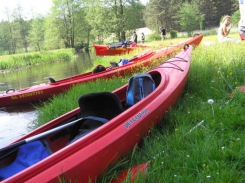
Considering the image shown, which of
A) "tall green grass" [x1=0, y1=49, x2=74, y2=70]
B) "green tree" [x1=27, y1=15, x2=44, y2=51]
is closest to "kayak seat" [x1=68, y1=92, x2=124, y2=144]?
"tall green grass" [x1=0, y1=49, x2=74, y2=70]

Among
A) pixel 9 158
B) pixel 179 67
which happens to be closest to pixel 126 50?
pixel 179 67

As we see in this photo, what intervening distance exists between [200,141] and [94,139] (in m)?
0.90

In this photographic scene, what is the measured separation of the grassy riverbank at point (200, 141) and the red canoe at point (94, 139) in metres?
0.13

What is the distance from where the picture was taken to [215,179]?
1.70 meters

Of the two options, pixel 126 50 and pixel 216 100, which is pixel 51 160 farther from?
pixel 126 50

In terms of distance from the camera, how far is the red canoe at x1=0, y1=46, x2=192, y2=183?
1683mm

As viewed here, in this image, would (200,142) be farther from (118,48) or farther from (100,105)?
(118,48)

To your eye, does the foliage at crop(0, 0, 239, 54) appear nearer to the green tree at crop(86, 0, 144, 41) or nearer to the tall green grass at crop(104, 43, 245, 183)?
the green tree at crop(86, 0, 144, 41)

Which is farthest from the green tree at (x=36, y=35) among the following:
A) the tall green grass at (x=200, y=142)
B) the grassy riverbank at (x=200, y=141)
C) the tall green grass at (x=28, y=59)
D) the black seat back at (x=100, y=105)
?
the black seat back at (x=100, y=105)

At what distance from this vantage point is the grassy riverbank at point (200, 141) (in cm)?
184

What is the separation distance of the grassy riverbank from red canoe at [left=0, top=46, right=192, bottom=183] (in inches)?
5.2

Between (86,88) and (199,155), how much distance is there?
3.38m

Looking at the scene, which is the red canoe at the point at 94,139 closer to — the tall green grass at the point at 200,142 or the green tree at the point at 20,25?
the tall green grass at the point at 200,142

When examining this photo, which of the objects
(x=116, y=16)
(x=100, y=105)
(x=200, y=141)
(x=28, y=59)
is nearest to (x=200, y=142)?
(x=200, y=141)
